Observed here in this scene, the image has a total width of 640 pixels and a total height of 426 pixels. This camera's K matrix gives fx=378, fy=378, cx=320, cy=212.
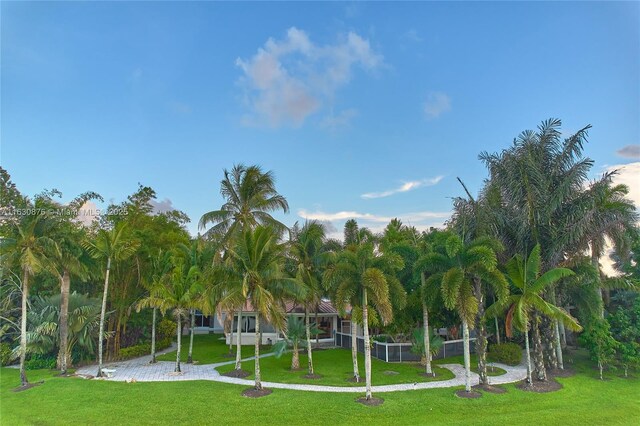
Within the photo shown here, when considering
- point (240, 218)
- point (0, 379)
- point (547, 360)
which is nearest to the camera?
point (0, 379)

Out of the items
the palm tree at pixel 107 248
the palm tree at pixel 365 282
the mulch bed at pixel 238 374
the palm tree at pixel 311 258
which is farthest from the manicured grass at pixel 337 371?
the palm tree at pixel 107 248

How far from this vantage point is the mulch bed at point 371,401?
1430 centimetres

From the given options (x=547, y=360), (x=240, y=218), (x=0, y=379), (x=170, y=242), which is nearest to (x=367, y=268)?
(x=240, y=218)

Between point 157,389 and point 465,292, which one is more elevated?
point 465,292

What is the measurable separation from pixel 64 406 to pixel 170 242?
15068 mm

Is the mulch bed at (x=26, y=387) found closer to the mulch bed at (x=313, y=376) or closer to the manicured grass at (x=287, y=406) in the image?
the manicured grass at (x=287, y=406)

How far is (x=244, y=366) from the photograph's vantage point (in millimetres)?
22156

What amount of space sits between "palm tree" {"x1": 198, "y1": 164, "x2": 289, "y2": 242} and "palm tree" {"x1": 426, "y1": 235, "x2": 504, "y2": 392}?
10.7 meters

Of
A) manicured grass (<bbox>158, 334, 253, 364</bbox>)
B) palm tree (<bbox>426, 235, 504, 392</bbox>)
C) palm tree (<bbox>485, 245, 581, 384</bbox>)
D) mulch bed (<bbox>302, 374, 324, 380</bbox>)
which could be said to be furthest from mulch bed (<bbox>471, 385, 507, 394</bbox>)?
manicured grass (<bbox>158, 334, 253, 364</bbox>)

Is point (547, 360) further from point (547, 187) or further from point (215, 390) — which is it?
point (215, 390)

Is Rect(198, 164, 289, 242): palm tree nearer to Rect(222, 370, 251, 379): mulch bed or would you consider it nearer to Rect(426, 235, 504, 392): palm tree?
Rect(222, 370, 251, 379): mulch bed

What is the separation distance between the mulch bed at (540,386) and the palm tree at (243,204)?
14.9m

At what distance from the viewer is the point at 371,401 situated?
47.9 ft

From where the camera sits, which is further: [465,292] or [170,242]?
[170,242]
